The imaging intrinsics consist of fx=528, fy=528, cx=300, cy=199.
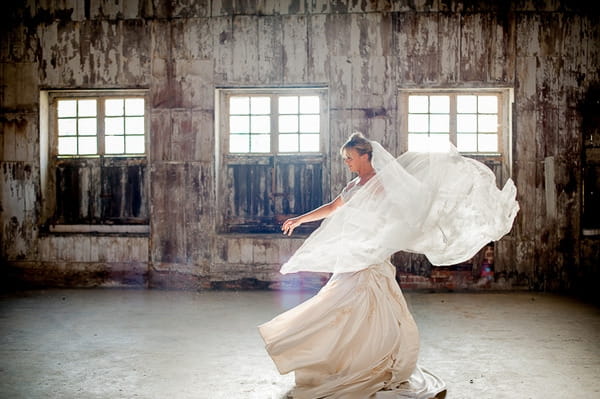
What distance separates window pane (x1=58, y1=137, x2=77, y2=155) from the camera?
6816 mm

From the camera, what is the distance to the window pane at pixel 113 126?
6727 millimetres

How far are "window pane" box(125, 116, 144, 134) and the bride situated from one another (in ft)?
13.2

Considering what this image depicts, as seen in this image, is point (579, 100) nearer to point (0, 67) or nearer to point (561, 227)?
point (561, 227)

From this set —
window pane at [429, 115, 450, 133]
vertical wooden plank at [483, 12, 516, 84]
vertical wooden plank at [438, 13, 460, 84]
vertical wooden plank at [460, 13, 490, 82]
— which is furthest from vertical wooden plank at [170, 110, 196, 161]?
vertical wooden plank at [483, 12, 516, 84]

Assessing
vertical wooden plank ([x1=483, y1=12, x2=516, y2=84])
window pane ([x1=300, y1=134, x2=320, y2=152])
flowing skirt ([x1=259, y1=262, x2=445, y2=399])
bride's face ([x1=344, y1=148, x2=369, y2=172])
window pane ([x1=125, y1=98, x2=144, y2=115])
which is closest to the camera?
flowing skirt ([x1=259, y1=262, x2=445, y2=399])

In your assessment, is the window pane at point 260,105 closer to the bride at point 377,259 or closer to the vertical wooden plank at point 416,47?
the vertical wooden plank at point 416,47

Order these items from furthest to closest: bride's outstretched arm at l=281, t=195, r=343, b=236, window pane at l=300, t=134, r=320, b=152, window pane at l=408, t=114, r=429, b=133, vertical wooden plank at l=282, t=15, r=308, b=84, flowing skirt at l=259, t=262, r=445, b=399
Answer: window pane at l=300, t=134, r=320, b=152
window pane at l=408, t=114, r=429, b=133
vertical wooden plank at l=282, t=15, r=308, b=84
bride's outstretched arm at l=281, t=195, r=343, b=236
flowing skirt at l=259, t=262, r=445, b=399

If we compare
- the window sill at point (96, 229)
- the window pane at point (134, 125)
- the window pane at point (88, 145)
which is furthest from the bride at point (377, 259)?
the window pane at point (88, 145)

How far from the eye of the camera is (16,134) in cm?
668

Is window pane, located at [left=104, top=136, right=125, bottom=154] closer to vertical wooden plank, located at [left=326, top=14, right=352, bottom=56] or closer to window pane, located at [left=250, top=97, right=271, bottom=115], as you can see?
window pane, located at [left=250, top=97, right=271, bottom=115]

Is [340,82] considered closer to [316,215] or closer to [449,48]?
[449,48]

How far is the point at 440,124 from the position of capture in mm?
6473

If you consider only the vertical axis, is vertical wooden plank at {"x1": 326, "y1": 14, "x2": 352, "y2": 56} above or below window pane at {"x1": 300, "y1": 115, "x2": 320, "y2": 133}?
above

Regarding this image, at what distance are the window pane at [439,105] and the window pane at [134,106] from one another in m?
3.63
